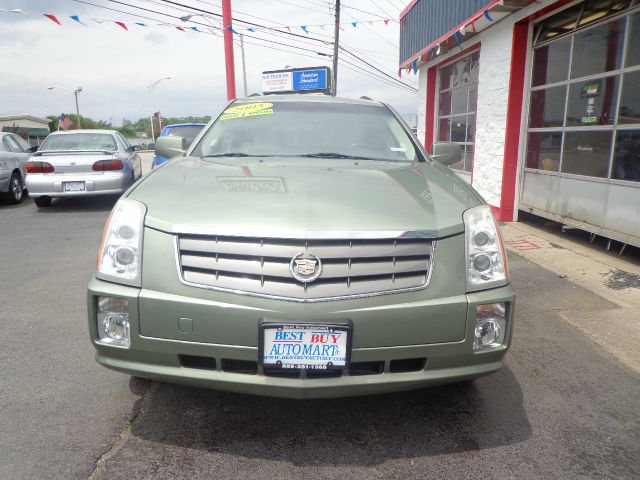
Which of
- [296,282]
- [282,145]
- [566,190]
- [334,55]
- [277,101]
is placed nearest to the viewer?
[296,282]

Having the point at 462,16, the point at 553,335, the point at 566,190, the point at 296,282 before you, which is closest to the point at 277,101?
the point at 296,282

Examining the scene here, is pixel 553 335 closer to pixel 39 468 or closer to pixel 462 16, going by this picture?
pixel 39 468

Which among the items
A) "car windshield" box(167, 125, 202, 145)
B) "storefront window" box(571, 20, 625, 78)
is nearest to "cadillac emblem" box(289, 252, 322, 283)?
"storefront window" box(571, 20, 625, 78)

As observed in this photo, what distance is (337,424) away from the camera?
2363 millimetres

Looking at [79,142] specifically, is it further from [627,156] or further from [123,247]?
[627,156]

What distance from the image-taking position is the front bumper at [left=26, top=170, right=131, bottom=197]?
855cm

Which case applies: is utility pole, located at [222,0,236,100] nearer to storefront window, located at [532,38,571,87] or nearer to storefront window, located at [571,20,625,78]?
storefront window, located at [532,38,571,87]

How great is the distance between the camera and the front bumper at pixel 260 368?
197 cm

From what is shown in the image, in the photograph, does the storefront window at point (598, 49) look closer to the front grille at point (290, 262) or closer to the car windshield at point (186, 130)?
the front grille at point (290, 262)

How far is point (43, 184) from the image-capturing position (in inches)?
336

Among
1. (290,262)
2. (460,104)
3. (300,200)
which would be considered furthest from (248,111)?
(460,104)

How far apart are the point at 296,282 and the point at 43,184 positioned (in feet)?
26.8

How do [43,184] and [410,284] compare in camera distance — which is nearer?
[410,284]

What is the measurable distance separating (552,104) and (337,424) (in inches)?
244
